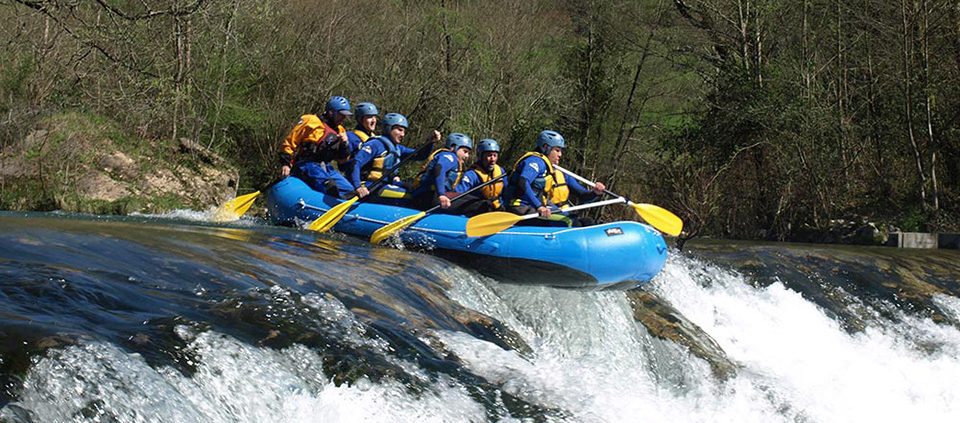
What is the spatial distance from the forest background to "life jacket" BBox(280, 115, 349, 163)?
15.7ft

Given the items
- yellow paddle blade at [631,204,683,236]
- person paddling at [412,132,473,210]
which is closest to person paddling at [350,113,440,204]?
person paddling at [412,132,473,210]

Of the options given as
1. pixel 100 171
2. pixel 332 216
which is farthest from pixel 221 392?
pixel 100 171

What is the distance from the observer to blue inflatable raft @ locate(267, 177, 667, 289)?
836cm

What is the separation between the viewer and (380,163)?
10695 millimetres

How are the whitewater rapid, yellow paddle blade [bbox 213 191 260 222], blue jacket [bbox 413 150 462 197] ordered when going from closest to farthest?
the whitewater rapid, blue jacket [bbox 413 150 462 197], yellow paddle blade [bbox 213 191 260 222]

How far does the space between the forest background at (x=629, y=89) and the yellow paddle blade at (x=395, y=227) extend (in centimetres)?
684

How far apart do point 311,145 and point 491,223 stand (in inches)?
118

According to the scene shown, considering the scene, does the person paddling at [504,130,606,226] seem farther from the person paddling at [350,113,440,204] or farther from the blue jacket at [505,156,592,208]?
the person paddling at [350,113,440,204]

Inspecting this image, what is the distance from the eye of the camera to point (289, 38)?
2000 cm

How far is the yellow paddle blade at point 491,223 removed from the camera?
855 centimetres

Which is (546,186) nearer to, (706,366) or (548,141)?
(548,141)

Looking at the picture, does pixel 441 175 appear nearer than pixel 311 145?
Yes

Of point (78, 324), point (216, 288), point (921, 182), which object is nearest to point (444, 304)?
point (216, 288)

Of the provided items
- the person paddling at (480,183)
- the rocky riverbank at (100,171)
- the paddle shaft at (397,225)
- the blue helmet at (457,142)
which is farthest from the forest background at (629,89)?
the paddle shaft at (397,225)
